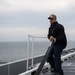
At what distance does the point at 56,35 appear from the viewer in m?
8.87

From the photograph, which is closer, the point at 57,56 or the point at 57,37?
the point at 57,37

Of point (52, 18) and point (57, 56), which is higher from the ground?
point (52, 18)

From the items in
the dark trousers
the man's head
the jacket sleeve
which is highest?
the man's head

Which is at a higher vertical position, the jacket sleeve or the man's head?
the man's head

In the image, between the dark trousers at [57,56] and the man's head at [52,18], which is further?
the dark trousers at [57,56]

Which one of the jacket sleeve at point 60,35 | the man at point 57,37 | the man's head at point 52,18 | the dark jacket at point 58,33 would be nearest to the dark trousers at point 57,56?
the man at point 57,37

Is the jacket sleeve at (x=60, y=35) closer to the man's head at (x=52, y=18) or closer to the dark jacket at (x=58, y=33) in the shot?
the dark jacket at (x=58, y=33)

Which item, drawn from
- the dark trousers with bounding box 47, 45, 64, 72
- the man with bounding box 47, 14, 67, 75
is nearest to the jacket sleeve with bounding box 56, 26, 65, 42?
the man with bounding box 47, 14, 67, 75

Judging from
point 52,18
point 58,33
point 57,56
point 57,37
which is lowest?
point 57,56

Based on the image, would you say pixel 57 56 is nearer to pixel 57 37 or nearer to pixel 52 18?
pixel 57 37

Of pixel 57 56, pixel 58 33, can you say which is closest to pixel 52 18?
pixel 58 33

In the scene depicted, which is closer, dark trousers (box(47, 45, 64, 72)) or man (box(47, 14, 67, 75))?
man (box(47, 14, 67, 75))

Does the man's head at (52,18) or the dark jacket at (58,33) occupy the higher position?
the man's head at (52,18)

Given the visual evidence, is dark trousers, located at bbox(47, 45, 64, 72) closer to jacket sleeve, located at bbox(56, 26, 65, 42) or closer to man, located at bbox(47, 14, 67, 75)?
man, located at bbox(47, 14, 67, 75)
